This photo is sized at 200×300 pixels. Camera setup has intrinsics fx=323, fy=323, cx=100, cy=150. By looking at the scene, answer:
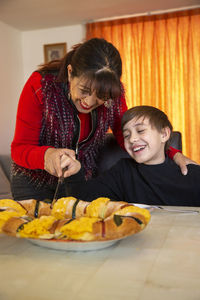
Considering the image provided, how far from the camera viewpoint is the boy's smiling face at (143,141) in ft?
4.58

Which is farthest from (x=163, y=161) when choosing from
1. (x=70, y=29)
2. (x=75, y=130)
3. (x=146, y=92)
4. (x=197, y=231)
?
(x=70, y=29)

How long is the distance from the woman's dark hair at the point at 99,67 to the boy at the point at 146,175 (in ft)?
0.88

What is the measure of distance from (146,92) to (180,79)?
1.58 ft

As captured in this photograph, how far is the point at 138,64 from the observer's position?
4480mm

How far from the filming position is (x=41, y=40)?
484cm

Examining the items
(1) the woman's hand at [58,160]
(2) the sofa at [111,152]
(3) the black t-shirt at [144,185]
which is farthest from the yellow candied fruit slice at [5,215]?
(2) the sofa at [111,152]

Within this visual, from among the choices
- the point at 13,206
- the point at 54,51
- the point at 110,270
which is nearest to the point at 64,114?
the point at 13,206

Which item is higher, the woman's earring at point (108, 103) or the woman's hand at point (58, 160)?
the woman's earring at point (108, 103)

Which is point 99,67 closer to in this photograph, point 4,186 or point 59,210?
point 59,210

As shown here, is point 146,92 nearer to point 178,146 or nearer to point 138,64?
point 138,64

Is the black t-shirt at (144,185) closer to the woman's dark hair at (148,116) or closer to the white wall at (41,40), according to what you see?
the woman's dark hair at (148,116)

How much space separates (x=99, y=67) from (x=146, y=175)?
1.74ft

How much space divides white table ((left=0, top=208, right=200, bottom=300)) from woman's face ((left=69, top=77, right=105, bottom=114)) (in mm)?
631

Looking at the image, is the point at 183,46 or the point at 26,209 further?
the point at 183,46
